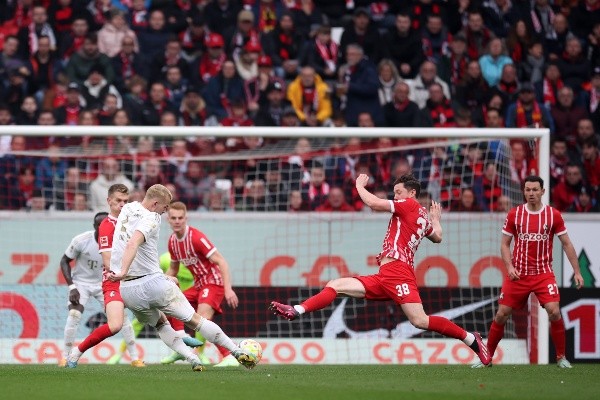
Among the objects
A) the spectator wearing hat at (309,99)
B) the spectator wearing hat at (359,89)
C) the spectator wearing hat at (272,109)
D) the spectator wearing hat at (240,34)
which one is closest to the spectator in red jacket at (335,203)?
the spectator wearing hat at (272,109)

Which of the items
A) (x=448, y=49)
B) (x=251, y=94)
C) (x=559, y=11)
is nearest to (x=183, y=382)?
(x=251, y=94)

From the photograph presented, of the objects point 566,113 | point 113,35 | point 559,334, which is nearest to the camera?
point 559,334

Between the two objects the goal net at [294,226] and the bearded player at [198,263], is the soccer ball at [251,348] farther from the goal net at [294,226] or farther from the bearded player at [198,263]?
the goal net at [294,226]

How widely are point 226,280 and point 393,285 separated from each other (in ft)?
6.58

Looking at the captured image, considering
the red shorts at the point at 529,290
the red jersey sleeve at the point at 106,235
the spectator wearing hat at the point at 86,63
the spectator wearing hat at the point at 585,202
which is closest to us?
the red jersey sleeve at the point at 106,235

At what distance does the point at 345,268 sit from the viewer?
16.3 meters

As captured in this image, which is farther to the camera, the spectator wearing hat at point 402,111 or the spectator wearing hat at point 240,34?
the spectator wearing hat at point 240,34

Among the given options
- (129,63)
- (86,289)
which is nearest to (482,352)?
(86,289)

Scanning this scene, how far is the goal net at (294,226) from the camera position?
1579 cm

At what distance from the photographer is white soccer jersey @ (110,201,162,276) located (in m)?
11.4

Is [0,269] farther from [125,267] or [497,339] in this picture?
[497,339]

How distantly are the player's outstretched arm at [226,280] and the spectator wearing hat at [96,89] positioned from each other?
579 cm

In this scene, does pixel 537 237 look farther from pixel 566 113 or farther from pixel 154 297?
pixel 566 113

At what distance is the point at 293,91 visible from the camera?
761 inches
